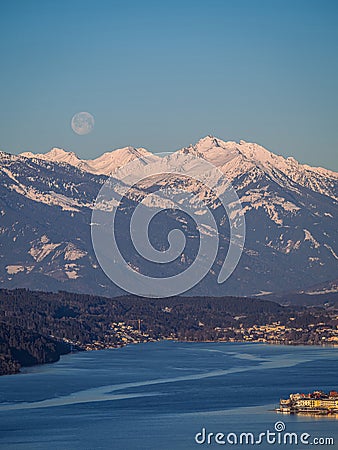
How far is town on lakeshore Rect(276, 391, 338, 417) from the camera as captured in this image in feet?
268

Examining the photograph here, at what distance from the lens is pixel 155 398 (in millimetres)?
94250

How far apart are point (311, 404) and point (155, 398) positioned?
1437 centimetres

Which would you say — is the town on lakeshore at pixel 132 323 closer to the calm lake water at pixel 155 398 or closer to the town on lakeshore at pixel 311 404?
the calm lake water at pixel 155 398

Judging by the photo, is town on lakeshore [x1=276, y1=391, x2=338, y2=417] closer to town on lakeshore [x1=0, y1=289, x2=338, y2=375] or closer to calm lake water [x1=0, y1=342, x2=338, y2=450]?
calm lake water [x1=0, y1=342, x2=338, y2=450]

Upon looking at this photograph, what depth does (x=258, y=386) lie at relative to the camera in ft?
332

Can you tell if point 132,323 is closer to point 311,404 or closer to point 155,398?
point 155,398

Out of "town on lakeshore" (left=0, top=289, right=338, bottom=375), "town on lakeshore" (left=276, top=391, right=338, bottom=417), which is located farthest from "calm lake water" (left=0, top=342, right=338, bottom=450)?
"town on lakeshore" (left=0, top=289, right=338, bottom=375)

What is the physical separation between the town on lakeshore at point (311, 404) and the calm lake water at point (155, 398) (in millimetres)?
1173

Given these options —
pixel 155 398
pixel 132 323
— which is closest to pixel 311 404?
pixel 155 398

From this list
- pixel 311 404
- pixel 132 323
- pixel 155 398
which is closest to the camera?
pixel 311 404

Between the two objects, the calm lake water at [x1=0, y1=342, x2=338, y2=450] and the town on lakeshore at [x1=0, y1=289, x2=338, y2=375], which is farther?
the town on lakeshore at [x1=0, y1=289, x2=338, y2=375]

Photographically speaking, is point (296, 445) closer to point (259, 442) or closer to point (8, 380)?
point (259, 442)

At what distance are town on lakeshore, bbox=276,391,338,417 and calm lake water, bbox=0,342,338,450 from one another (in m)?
1.17

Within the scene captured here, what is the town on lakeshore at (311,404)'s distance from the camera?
81625 mm
